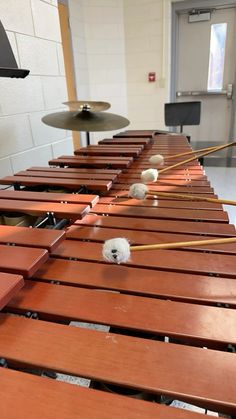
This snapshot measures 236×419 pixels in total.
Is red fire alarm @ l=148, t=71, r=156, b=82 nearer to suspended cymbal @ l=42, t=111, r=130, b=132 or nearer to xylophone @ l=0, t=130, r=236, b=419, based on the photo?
suspended cymbal @ l=42, t=111, r=130, b=132

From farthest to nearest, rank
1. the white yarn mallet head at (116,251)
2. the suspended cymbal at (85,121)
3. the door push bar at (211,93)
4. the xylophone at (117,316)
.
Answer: the door push bar at (211,93)
the suspended cymbal at (85,121)
the white yarn mallet head at (116,251)
the xylophone at (117,316)

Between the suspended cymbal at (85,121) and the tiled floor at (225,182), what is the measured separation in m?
1.54

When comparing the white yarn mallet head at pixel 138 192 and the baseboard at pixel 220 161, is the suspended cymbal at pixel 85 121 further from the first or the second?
the baseboard at pixel 220 161

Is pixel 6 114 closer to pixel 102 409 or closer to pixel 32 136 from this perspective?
pixel 32 136

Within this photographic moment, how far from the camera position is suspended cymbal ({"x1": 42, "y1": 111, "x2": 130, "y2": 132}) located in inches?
67.4

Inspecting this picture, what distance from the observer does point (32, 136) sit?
2.26 m

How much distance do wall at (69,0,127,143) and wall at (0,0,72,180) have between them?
1.52 metres

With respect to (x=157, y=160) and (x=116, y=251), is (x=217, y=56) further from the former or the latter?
(x=116, y=251)

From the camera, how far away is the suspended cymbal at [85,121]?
1.71 metres

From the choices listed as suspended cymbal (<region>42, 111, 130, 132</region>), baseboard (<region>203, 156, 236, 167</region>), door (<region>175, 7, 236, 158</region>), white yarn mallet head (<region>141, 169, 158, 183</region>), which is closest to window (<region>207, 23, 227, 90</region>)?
door (<region>175, 7, 236, 158</region>)

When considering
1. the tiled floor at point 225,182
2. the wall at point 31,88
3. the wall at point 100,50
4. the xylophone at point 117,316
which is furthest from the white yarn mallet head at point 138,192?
the wall at point 100,50

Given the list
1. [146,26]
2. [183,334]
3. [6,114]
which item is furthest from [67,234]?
[146,26]

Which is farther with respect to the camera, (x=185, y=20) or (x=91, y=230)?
(x=185, y=20)

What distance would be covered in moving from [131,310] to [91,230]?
43 cm
